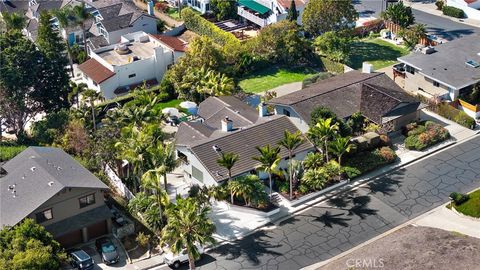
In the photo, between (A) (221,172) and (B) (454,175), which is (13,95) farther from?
(B) (454,175)

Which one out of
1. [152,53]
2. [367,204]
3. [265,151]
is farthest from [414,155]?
[152,53]

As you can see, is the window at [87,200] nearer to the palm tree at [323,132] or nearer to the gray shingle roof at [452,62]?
the palm tree at [323,132]

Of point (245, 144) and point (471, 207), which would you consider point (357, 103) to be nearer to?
point (245, 144)

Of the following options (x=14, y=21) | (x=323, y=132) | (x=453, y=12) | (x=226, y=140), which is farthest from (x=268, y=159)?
(x=453, y=12)

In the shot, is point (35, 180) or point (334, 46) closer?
point (35, 180)

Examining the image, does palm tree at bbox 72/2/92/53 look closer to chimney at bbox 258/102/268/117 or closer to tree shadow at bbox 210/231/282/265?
chimney at bbox 258/102/268/117

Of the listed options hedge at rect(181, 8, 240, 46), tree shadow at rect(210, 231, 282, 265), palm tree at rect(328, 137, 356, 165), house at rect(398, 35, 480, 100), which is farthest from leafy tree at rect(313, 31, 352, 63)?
tree shadow at rect(210, 231, 282, 265)

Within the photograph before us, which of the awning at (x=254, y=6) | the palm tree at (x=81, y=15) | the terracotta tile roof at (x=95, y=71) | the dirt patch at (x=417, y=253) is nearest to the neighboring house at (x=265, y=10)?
the awning at (x=254, y=6)
